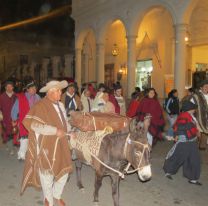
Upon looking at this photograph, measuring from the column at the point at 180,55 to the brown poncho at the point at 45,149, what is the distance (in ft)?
33.4

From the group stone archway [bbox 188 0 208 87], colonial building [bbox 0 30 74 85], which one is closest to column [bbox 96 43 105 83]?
stone archway [bbox 188 0 208 87]

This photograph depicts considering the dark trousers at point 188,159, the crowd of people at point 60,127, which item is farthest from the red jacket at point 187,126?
the dark trousers at point 188,159

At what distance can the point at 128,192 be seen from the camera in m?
5.88

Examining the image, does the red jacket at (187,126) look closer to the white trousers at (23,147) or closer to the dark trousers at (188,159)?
the dark trousers at (188,159)

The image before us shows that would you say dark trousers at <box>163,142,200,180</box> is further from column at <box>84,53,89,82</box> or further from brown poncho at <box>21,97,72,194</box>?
column at <box>84,53,89,82</box>

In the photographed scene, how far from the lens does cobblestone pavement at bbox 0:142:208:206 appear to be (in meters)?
5.38

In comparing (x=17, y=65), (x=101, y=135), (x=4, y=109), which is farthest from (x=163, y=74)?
(x=17, y=65)

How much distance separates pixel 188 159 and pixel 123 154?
2.43 m

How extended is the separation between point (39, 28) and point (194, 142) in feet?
151

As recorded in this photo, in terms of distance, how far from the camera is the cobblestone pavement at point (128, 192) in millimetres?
5379

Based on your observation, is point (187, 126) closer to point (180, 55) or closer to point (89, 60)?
point (180, 55)

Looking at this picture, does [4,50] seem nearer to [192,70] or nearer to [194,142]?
[192,70]

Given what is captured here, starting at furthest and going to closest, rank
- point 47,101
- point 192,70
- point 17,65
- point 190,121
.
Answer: point 17,65 < point 192,70 < point 190,121 < point 47,101

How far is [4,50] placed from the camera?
48031mm
